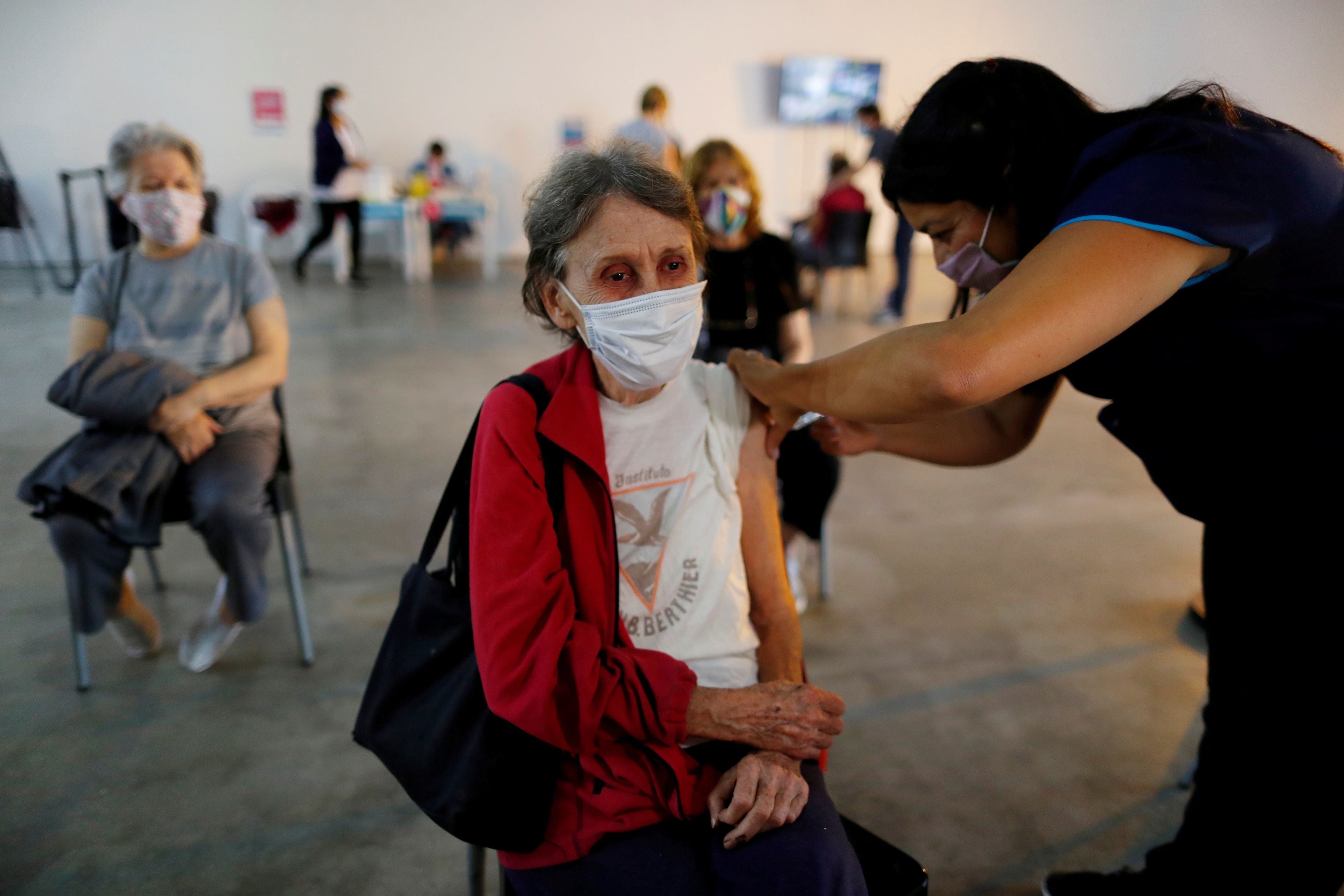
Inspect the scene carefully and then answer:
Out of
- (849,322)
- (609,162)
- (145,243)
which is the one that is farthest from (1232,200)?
(849,322)

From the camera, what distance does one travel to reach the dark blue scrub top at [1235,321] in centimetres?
95

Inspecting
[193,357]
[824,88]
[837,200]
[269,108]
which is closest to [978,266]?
[193,357]

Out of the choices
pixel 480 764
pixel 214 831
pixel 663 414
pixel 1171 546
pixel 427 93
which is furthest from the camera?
pixel 427 93

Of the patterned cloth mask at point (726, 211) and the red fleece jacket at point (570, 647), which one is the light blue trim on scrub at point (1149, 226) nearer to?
the red fleece jacket at point (570, 647)

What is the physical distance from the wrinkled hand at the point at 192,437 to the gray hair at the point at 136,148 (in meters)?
0.68

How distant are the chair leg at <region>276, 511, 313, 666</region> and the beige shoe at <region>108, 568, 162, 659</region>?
1.27 feet

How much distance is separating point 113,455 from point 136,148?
0.87 meters

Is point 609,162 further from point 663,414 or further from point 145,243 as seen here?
point 145,243

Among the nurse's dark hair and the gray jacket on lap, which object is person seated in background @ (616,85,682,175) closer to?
the gray jacket on lap

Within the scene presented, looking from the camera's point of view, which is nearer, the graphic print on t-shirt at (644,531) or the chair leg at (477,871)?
the graphic print on t-shirt at (644,531)

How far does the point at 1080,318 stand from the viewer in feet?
3.03

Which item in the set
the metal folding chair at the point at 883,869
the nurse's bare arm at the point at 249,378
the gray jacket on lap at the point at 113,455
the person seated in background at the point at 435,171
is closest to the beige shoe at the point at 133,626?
the gray jacket on lap at the point at 113,455

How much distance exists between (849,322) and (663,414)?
6.05 m

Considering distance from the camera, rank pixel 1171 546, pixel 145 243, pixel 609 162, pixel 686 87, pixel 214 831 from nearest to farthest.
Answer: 1. pixel 609 162
2. pixel 214 831
3. pixel 145 243
4. pixel 1171 546
5. pixel 686 87
